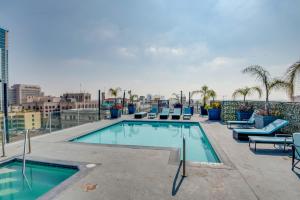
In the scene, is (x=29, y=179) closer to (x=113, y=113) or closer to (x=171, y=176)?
(x=171, y=176)

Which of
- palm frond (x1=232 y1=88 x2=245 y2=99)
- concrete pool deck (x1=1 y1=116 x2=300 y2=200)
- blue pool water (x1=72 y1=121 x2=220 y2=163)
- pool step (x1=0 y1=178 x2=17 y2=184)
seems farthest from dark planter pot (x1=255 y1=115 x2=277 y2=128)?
pool step (x1=0 y1=178 x2=17 y2=184)

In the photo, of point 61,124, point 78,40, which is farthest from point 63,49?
→ point 61,124

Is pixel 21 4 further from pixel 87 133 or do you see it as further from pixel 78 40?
pixel 87 133

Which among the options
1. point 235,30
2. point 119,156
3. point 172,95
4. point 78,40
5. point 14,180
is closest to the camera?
point 14,180

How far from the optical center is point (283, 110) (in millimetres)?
7039

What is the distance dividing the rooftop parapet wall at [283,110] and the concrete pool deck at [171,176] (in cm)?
281

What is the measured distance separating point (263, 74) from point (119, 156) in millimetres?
8924

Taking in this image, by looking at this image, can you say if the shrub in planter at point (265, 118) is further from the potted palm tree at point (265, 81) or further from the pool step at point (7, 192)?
the pool step at point (7, 192)

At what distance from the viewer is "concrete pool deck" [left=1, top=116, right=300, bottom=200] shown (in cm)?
246

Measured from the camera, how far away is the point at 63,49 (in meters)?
10.9

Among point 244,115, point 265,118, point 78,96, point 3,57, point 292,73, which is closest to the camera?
point 292,73

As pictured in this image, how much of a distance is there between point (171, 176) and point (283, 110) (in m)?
7.07

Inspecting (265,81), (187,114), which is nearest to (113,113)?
(187,114)

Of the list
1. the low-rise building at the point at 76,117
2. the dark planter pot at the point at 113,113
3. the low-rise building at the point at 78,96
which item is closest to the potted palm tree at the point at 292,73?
the low-rise building at the point at 76,117
